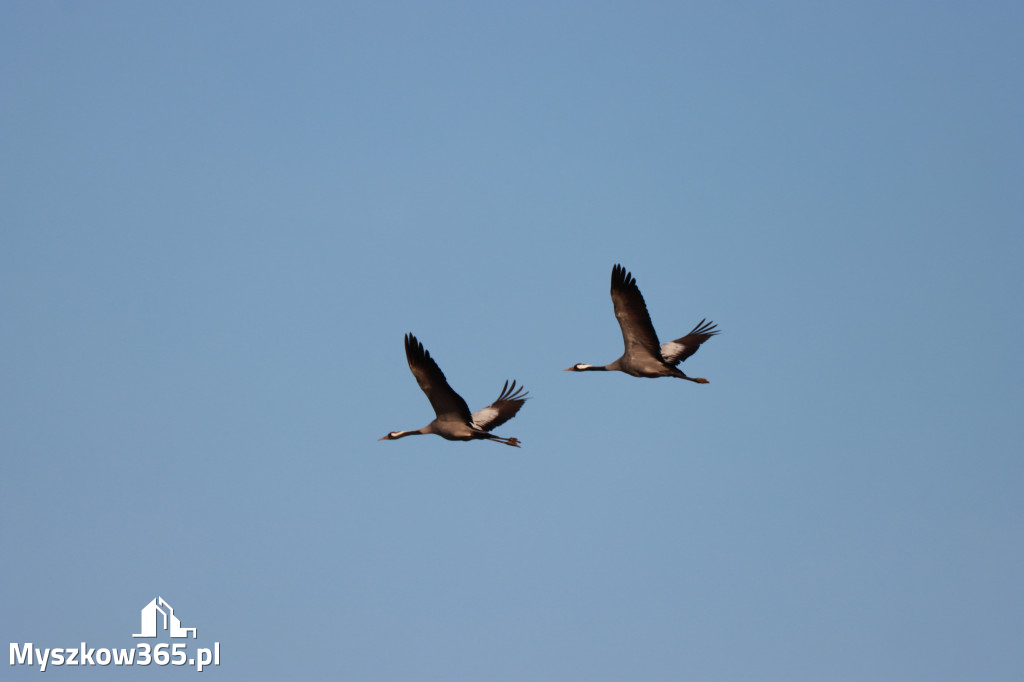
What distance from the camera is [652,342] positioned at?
44312mm

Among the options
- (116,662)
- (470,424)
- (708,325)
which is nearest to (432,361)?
(470,424)

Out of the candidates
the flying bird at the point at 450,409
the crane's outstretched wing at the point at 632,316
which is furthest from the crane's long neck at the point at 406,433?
the crane's outstretched wing at the point at 632,316

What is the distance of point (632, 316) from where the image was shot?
43562 mm

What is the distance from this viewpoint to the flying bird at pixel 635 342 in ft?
141

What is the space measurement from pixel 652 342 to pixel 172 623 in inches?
1586

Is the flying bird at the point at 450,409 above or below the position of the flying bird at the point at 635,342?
below

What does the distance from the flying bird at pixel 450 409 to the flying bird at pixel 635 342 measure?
12.2 ft

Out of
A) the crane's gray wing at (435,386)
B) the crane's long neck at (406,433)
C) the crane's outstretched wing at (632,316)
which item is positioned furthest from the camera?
the crane's outstretched wing at (632,316)

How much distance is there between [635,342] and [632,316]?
1.22m

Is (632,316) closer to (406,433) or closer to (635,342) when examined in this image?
(635,342)

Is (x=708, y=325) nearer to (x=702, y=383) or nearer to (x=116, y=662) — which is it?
(x=702, y=383)

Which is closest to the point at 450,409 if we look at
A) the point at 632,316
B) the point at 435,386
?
the point at 435,386

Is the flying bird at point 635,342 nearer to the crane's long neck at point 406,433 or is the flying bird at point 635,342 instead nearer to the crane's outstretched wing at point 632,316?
the crane's outstretched wing at point 632,316

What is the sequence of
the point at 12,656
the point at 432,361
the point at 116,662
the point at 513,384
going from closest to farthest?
the point at 432,361
the point at 513,384
the point at 116,662
the point at 12,656
